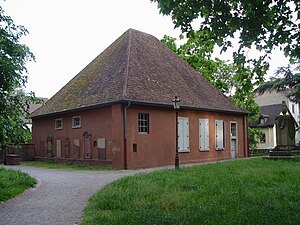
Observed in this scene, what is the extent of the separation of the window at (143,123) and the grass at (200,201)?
8.92 meters

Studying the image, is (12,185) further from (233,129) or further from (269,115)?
(269,115)

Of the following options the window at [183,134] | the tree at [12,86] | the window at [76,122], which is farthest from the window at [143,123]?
the tree at [12,86]

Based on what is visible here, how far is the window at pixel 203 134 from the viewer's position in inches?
1013

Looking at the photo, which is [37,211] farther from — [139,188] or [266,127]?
[266,127]

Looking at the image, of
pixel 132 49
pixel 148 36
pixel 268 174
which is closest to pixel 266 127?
pixel 148 36

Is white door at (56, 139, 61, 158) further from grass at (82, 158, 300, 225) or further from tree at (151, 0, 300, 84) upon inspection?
tree at (151, 0, 300, 84)

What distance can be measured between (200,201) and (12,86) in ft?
20.1

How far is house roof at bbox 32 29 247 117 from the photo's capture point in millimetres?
22044

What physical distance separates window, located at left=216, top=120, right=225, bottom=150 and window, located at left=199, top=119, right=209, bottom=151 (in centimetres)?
128

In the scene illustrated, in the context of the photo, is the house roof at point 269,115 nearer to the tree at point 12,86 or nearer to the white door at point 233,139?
the white door at point 233,139

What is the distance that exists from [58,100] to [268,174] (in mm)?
18136

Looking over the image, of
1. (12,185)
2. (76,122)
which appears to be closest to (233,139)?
(76,122)

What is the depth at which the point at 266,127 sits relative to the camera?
51.6 metres

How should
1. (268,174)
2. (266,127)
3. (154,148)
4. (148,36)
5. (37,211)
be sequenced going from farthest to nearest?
(266,127)
(148,36)
(154,148)
(268,174)
(37,211)
